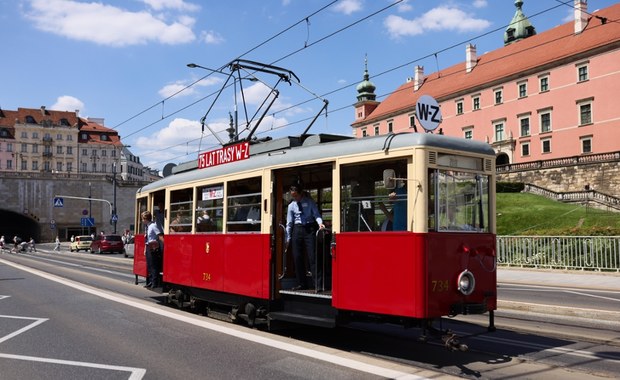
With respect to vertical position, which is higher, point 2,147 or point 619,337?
point 2,147

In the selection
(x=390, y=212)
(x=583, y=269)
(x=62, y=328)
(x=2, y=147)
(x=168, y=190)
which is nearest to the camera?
(x=390, y=212)

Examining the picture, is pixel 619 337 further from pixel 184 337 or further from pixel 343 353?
pixel 184 337

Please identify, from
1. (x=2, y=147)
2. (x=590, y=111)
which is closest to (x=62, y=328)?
(x=590, y=111)

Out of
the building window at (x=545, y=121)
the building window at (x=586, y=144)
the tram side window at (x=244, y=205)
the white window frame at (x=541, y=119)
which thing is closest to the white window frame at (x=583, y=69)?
the white window frame at (x=541, y=119)

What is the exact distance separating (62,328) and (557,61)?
57657mm

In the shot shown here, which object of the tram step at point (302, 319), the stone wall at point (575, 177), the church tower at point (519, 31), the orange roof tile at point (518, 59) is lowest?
the tram step at point (302, 319)

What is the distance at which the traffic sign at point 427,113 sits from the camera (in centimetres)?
981

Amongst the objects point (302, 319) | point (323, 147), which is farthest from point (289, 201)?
point (302, 319)

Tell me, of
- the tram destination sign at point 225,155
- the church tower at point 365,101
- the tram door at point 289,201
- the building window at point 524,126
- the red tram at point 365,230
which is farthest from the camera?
the church tower at point 365,101

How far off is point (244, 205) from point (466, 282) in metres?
3.82

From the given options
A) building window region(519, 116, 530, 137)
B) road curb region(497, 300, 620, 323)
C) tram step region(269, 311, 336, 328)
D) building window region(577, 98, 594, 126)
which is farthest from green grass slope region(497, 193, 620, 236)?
tram step region(269, 311, 336, 328)

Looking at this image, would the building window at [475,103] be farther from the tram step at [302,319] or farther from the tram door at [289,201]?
the tram step at [302,319]

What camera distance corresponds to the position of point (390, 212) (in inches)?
269

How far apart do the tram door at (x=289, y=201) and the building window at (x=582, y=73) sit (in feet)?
175
